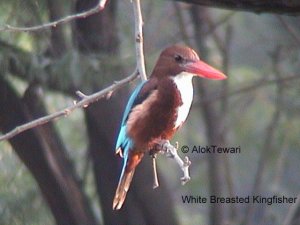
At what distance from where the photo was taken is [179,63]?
3.46m

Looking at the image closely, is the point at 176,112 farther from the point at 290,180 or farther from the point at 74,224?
the point at 290,180

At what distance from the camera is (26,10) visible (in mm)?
4949

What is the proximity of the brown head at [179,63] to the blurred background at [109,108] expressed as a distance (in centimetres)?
149

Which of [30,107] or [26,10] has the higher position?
[26,10]

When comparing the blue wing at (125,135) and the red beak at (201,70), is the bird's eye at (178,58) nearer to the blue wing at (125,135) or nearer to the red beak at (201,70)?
the red beak at (201,70)

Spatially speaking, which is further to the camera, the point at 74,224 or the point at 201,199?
the point at 201,199

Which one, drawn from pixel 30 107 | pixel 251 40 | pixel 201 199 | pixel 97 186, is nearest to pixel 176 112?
pixel 30 107

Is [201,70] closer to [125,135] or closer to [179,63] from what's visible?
[179,63]

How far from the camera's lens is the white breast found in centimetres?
332

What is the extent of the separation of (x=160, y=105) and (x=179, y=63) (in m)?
0.18

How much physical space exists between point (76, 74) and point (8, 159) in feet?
2.54

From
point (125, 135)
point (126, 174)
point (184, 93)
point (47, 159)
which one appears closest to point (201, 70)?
point (184, 93)

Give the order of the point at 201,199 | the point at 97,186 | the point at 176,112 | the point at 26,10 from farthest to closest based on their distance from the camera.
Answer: the point at 201,199, the point at 97,186, the point at 26,10, the point at 176,112

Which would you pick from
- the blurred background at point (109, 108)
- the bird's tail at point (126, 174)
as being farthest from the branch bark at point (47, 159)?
the bird's tail at point (126, 174)
